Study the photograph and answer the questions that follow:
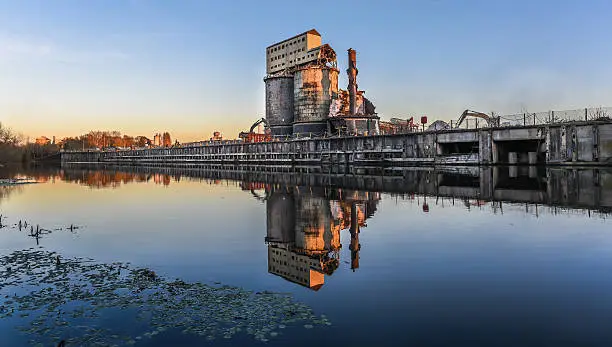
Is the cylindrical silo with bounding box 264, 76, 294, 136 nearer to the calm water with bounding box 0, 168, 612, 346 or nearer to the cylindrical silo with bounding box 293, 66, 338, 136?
the cylindrical silo with bounding box 293, 66, 338, 136

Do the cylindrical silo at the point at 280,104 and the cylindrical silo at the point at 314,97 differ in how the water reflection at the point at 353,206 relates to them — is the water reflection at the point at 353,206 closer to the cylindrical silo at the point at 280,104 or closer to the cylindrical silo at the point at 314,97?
the cylindrical silo at the point at 314,97

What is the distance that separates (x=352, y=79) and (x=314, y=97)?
7.32 metres

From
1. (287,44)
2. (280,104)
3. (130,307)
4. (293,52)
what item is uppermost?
(287,44)

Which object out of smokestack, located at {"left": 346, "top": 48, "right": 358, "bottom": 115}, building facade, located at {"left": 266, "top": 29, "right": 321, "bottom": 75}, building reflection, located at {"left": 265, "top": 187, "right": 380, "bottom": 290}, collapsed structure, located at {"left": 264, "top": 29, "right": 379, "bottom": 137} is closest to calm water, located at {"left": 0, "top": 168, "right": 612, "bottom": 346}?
building reflection, located at {"left": 265, "top": 187, "right": 380, "bottom": 290}

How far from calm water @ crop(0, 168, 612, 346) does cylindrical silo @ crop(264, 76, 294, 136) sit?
6111cm

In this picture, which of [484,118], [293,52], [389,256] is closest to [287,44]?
[293,52]

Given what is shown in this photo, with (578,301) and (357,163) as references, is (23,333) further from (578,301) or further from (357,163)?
(357,163)

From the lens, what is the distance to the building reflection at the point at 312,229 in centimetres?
959

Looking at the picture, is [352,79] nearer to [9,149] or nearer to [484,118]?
[484,118]

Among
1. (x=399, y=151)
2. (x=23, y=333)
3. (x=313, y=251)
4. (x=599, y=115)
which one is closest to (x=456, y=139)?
(x=399, y=151)

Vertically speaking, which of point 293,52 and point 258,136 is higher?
point 293,52

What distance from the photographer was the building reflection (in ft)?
31.4

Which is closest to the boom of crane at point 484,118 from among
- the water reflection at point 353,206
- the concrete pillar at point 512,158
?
the concrete pillar at point 512,158

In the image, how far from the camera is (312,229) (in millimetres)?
14633
